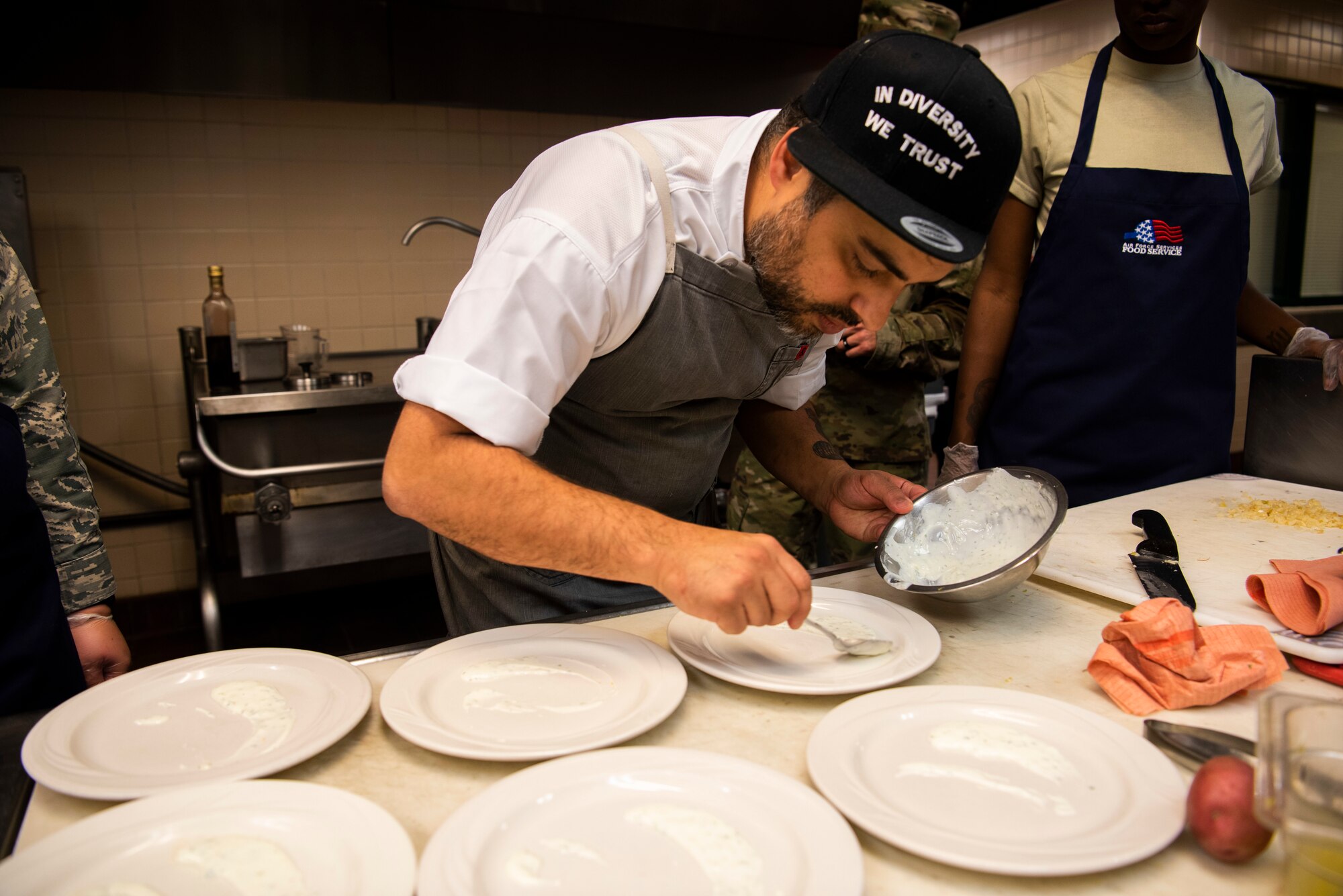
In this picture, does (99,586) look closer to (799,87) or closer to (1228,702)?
(1228,702)

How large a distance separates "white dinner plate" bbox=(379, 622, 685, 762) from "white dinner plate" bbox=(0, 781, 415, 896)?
11 centimetres

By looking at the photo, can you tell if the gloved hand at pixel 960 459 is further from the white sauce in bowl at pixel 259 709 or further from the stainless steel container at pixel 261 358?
the stainless steel container at pixel 261 358

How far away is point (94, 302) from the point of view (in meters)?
3.15

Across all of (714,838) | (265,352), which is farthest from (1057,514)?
(265,352)

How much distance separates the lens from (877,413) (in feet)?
8.23

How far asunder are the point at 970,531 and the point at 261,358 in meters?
2.32

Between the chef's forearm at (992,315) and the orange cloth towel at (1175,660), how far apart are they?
1.13m

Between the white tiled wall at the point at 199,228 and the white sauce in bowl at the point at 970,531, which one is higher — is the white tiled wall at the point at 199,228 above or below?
above

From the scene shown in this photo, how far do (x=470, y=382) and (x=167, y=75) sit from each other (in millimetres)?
2606

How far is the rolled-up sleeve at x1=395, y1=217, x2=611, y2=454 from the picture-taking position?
93 cm

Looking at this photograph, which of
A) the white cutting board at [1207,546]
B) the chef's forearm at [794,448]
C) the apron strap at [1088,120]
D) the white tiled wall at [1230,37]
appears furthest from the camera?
the white tiled wall at [1230,37]

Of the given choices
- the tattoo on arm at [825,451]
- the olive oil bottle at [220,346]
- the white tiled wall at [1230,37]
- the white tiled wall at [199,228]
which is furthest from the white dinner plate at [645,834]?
the white tiled wall at [1230,37]

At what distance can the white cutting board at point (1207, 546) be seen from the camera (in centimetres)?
111

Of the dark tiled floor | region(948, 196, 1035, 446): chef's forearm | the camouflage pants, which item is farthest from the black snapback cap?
the dark tiled floor
